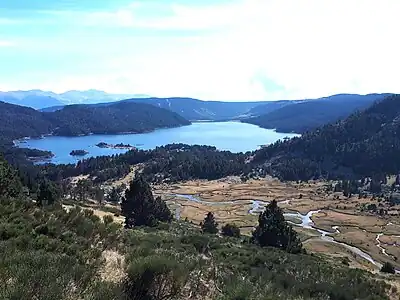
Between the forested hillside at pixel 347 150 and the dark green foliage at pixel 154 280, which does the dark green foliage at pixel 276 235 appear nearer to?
the dark green foliage at pixel 154 280

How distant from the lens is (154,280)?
9.16 meters

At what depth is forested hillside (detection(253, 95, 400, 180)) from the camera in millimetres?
150625

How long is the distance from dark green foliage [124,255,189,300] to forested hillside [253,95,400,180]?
141361 millimetres

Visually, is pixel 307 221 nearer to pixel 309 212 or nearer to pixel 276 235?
pixel 309 212

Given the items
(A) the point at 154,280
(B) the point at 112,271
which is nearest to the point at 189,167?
(B) the point at 112,271

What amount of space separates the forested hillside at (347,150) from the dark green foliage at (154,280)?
14136 cm

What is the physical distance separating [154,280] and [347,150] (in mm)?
162991

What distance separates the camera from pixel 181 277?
9.48 meters

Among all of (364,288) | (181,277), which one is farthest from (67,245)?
(364,288)

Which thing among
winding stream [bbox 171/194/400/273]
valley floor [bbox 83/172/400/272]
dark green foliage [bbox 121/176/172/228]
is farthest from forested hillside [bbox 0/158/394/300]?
winding stream [bbox 171/194/400/273]

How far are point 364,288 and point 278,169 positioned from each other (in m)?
143

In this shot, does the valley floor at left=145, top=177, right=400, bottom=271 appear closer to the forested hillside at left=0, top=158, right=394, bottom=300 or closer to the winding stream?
the winding stream

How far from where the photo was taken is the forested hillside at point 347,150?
151m

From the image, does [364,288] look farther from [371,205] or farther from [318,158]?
[318,158]
